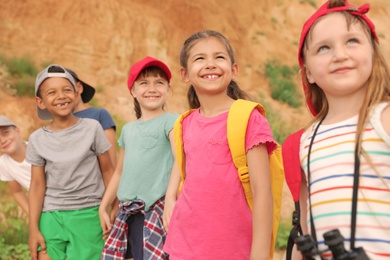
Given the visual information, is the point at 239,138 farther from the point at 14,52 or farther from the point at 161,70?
the point at 14,52

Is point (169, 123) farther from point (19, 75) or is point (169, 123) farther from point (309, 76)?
point (19, 75)

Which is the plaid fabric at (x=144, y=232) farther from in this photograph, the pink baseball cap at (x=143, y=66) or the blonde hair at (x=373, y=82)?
the blonde hair at (x=373, y=82)

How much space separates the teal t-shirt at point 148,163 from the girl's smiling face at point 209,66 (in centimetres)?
64

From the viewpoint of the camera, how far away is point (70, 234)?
3.27 m

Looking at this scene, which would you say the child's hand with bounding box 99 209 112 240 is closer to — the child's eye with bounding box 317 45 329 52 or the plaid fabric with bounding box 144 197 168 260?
the plaid fabric with bounding box 144 197 168 260

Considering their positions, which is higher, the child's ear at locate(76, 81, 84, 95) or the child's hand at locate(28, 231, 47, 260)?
the child's ear at locate(76, 81, 84, 95)

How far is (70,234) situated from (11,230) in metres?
3.36

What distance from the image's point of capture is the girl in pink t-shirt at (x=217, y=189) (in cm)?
230

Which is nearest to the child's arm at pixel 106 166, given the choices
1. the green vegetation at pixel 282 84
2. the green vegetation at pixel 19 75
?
the green vegetation at pixel 19 75

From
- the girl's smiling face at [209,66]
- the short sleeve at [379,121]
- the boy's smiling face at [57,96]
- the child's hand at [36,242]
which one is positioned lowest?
the child's hand at [36,242]

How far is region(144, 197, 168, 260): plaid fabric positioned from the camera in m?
3.02

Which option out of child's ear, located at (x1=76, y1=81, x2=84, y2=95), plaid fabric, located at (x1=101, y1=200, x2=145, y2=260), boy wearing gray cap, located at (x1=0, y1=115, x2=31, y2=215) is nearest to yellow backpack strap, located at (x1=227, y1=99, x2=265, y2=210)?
plaid fabric, located at (x1=101, y1=200, x2=145, y2=260)

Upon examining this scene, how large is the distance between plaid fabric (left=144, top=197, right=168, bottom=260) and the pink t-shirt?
578 millimetres

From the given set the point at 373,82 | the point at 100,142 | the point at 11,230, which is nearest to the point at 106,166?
the point at 100,142
